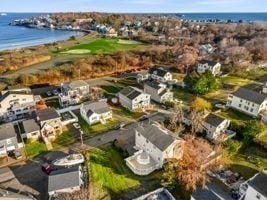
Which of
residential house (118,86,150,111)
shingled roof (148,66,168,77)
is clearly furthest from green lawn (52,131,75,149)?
shingled roof (148,66,168,77)

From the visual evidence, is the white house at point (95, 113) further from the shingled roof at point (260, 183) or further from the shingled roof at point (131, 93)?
the shingled roof at point (260, 183)

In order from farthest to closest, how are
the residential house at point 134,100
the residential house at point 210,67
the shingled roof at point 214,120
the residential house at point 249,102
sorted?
Result: 1. the residential house at point 210,67
2. the residential house at point 134,100
3. the residential house at point 249,102
4. the shingled roof at point 214,120

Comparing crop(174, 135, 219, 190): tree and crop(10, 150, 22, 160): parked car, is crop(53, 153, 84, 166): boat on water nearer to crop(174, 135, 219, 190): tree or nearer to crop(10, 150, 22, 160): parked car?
crop(10, 150, 22, 160): parked car

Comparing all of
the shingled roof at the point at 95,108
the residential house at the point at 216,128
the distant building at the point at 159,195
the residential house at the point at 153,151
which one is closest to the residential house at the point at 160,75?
the shingled roof at the point at 95,108

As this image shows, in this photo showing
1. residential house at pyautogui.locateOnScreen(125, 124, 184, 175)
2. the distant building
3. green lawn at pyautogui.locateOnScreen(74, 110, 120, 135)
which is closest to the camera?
the distant building

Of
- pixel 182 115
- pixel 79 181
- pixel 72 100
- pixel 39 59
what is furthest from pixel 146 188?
pixel 39 59
